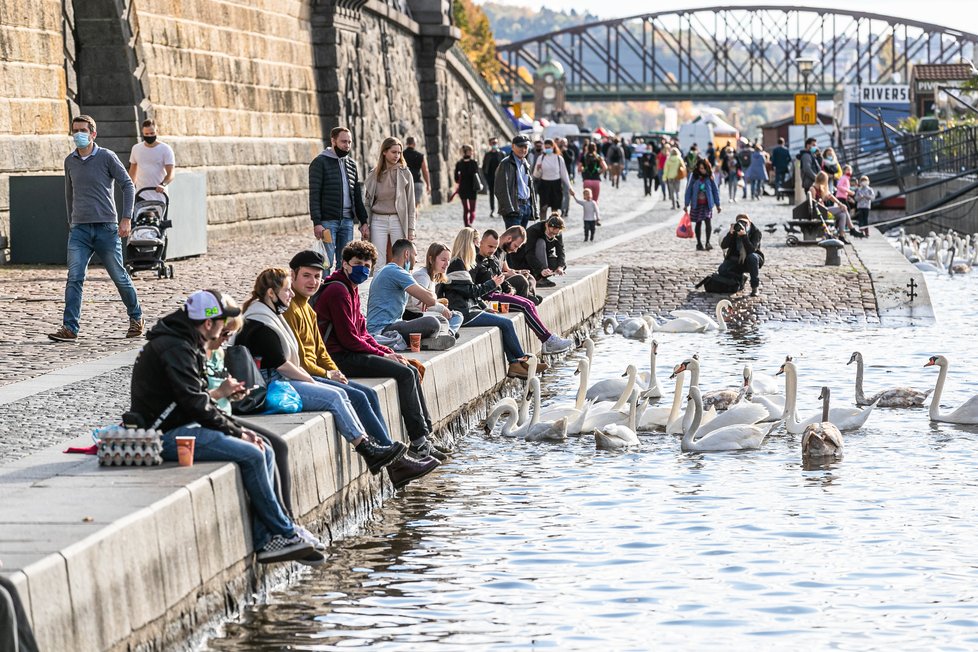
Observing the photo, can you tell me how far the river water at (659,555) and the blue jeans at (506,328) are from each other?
1719 mm

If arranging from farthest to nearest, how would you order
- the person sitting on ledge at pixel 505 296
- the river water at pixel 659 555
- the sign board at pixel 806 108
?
the sign board at pixel 806 108 < the person sitting on ledge at pixel 505 296 < the river water at pixel 659 555

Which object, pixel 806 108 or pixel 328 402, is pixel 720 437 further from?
pixel 806 108

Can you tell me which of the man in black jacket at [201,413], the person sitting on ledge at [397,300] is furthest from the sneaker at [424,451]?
the man in black jacket at [201,413]

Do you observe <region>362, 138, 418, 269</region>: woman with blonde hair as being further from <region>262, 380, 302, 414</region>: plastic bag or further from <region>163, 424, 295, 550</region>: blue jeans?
<region>163, 424, 295, 550</region>: blue jeans

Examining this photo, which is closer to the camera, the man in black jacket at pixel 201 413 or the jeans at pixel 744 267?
the man in black jacket at pixel 201 413

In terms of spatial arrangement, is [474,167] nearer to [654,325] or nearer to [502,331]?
[654,325]

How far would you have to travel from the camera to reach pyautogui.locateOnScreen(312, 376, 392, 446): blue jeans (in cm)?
986

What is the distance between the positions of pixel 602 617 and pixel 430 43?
37214mm

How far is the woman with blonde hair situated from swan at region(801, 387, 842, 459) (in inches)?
230

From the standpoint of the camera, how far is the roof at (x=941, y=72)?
73938 mm

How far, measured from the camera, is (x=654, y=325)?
20.1m

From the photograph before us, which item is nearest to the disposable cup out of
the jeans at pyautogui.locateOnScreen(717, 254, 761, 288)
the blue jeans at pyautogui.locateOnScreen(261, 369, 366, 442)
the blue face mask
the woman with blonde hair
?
the blue jeans at pyautogui.locateOnScreen(261, 369, 366, 442)

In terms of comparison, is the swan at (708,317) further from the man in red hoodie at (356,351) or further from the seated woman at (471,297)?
the man in red hoodie at (356,351)

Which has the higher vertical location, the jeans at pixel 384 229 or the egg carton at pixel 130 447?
the jeans at pixel 384 229
